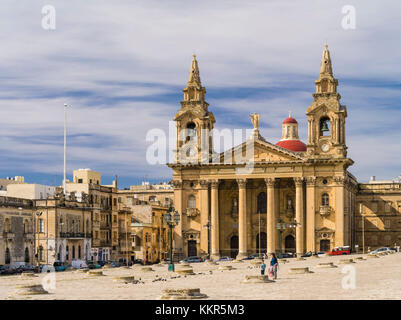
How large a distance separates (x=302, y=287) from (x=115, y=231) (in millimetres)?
75064

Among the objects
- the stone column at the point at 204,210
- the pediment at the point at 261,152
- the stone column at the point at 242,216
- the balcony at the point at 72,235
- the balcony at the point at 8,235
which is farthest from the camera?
the stone column at the point at 204,210

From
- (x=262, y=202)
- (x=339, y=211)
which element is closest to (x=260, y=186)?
(x=262, y=202)

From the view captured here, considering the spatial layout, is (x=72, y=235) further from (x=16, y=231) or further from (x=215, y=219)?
(x=215, y=219)

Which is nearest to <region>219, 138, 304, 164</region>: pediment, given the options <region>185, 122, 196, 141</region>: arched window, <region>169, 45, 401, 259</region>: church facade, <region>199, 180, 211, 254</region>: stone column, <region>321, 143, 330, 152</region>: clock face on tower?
<region>169, 45, 401, 259</region>: church facade

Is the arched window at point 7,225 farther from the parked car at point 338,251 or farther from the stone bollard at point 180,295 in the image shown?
the stone bollard at point 180,295

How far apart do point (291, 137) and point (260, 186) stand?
19835 mm

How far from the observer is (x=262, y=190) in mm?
107938

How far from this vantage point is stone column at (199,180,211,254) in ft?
348

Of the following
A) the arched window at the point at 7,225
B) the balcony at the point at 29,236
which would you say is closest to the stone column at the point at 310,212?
the balcony at the point at 29,236

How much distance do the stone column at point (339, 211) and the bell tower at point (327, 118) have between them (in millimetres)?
3395

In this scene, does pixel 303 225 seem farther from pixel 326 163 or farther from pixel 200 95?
pixel 200 95

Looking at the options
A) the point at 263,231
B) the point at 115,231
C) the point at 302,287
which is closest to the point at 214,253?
the point at 263,231

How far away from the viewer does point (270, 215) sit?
103250mm

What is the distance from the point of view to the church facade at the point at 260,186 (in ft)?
335
